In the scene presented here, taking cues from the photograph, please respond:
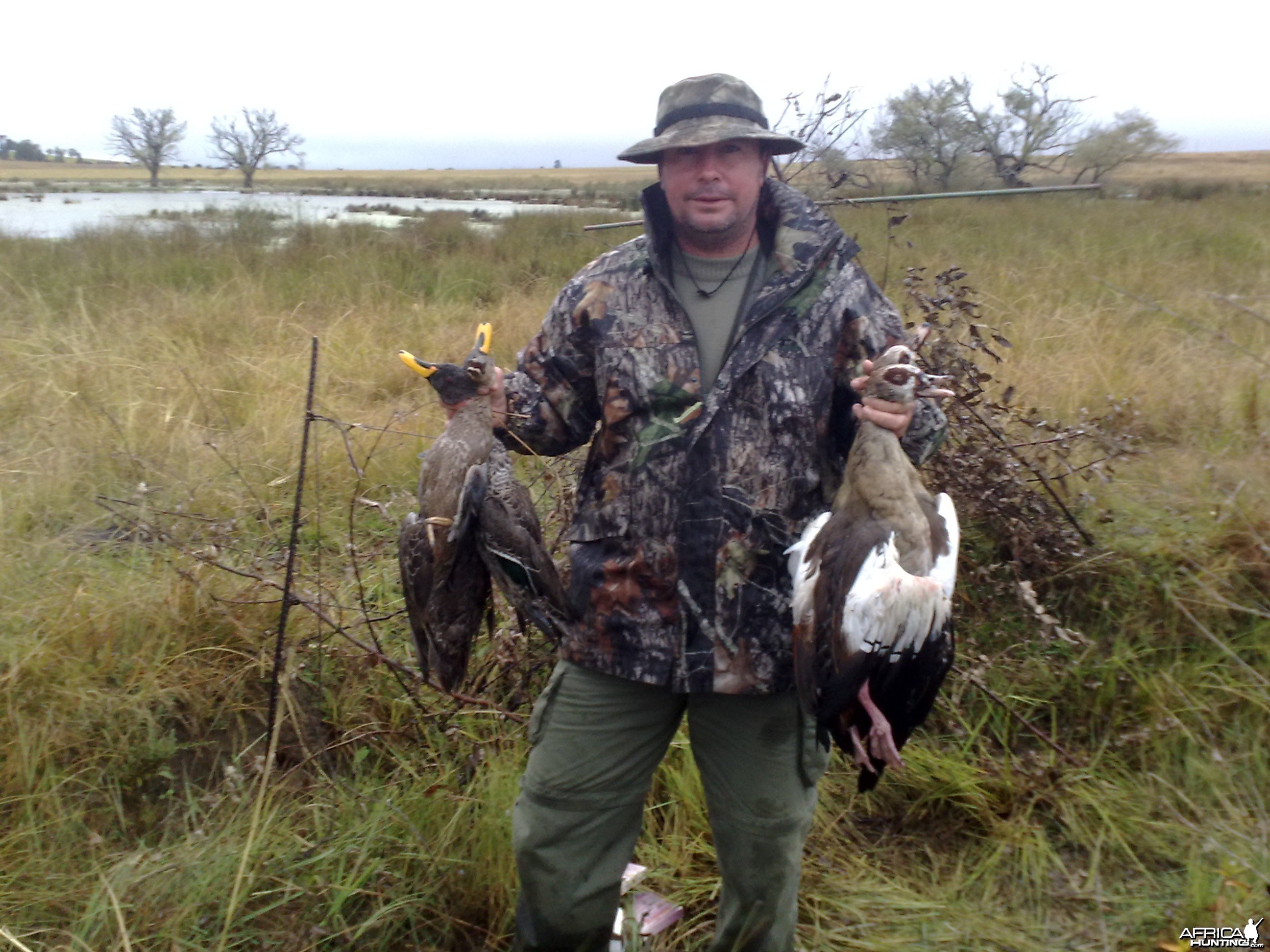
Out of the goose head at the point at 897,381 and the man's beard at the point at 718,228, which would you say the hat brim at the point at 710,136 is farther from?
the goose head at the point at 897,381

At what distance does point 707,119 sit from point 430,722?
2.63 meters

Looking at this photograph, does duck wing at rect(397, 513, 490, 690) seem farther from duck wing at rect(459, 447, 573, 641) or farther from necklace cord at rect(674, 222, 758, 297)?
necklace cord at rect(674, 222, 758, 297)

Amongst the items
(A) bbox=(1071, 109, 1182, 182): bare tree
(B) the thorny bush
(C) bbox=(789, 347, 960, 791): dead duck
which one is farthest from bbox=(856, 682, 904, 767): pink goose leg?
(A) bbox=(1071, 109, 1182, 182): bare tree

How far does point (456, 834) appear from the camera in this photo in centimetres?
313

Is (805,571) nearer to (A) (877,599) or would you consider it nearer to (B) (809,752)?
(A) (877,599)

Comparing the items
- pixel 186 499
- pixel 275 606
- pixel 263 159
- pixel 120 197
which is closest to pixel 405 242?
pixel 186 499

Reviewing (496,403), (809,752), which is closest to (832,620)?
(809,752)

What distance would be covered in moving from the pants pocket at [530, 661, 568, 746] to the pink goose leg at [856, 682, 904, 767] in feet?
3.12

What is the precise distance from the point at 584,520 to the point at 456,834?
1.30m

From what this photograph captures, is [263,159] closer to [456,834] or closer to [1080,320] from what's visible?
[1080,320]

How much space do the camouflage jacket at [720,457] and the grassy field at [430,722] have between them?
3.01ft

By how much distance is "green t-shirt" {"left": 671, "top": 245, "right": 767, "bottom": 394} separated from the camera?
2.72m

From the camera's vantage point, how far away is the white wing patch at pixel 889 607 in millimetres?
2266

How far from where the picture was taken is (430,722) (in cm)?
371
